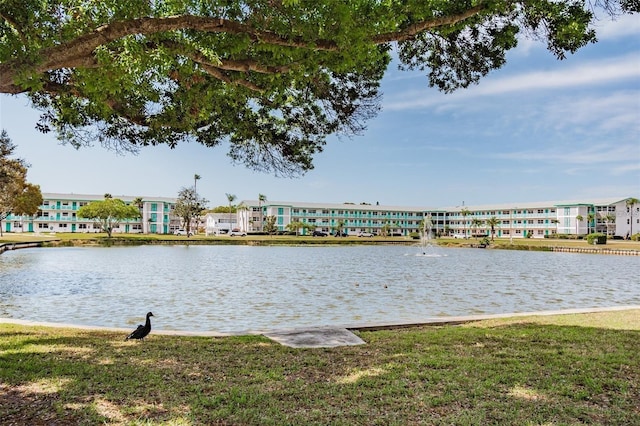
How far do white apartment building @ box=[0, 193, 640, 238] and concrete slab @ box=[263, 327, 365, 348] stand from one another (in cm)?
9166

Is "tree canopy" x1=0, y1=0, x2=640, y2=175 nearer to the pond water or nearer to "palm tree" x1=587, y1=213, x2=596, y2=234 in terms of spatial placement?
the pond water

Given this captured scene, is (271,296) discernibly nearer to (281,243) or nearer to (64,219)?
(281,243)

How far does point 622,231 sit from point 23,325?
119793 millimetres

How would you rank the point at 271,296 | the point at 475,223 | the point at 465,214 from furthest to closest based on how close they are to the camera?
the point at 465,214
the point at 475,223
the point at 271,296

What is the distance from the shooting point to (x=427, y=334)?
9391mm

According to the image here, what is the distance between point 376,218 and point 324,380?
128167mm

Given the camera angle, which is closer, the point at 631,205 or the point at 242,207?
the point at 631,205

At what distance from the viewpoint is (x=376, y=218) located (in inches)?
5251

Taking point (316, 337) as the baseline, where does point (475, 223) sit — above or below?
above

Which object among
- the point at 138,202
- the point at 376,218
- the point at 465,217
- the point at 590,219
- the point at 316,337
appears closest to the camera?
the point at 316,337

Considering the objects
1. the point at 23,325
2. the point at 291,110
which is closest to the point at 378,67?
the point at 291,110

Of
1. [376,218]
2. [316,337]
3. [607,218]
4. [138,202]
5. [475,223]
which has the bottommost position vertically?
[316,337]

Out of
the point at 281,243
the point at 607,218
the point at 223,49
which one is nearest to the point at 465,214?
the point at 607,218

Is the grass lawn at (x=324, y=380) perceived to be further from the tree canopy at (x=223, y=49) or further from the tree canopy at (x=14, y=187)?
the tree canopy at (x=14, y=187)
